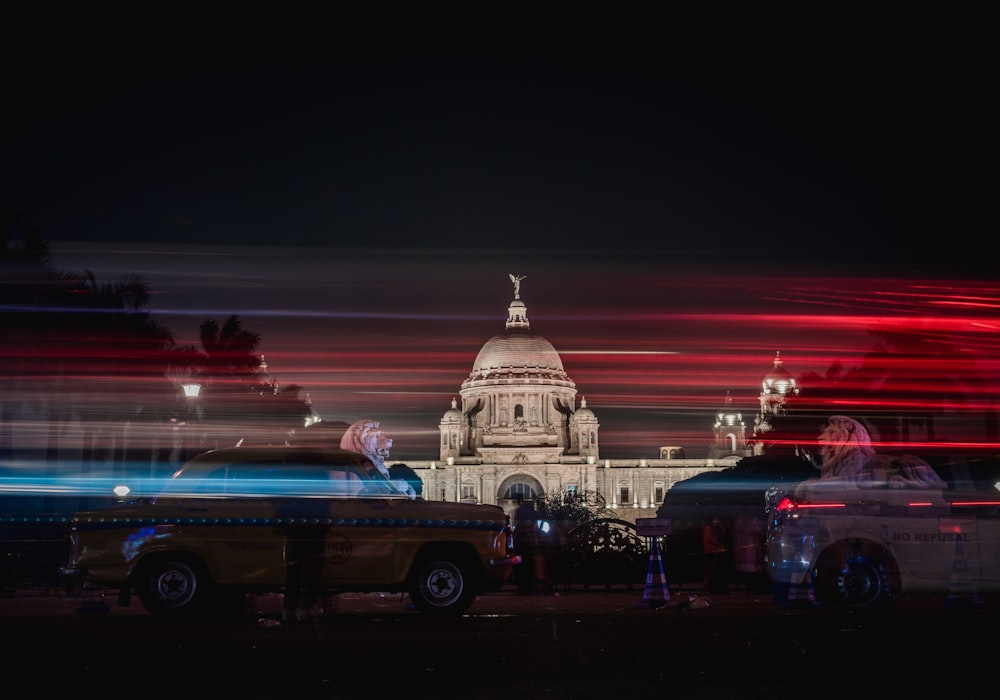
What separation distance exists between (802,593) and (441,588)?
4.27 metres

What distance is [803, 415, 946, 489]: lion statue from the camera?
1258 centimetres

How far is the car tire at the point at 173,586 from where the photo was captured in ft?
39.8

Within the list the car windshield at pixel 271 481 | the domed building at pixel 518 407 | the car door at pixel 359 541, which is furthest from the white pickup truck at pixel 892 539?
the domed building at pixel 518 407

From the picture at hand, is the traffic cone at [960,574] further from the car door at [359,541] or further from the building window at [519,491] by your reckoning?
the building window at [519,491]

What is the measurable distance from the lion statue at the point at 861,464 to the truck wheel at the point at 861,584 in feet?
2.80

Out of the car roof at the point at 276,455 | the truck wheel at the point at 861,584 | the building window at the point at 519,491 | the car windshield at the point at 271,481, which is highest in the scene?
the building window at the point at 519,491

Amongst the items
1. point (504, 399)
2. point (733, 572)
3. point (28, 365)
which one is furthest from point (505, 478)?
point (733, 572)

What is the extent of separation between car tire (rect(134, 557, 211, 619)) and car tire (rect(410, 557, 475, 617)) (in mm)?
2152

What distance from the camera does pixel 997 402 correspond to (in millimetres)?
40594

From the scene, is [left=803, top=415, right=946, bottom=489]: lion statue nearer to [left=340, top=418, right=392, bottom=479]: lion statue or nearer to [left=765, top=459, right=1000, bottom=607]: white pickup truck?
[left=765, top=459, right=1000, bottom=607]: white pickup truck

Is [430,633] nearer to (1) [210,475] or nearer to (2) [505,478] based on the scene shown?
(1) [210,475]

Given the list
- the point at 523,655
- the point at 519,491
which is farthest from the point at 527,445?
the point at 523,655

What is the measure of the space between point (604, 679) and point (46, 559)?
52.8 ft

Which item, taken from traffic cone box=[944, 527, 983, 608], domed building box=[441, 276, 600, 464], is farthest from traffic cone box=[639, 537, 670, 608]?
domed building box=[441, 276, 600, 464]
